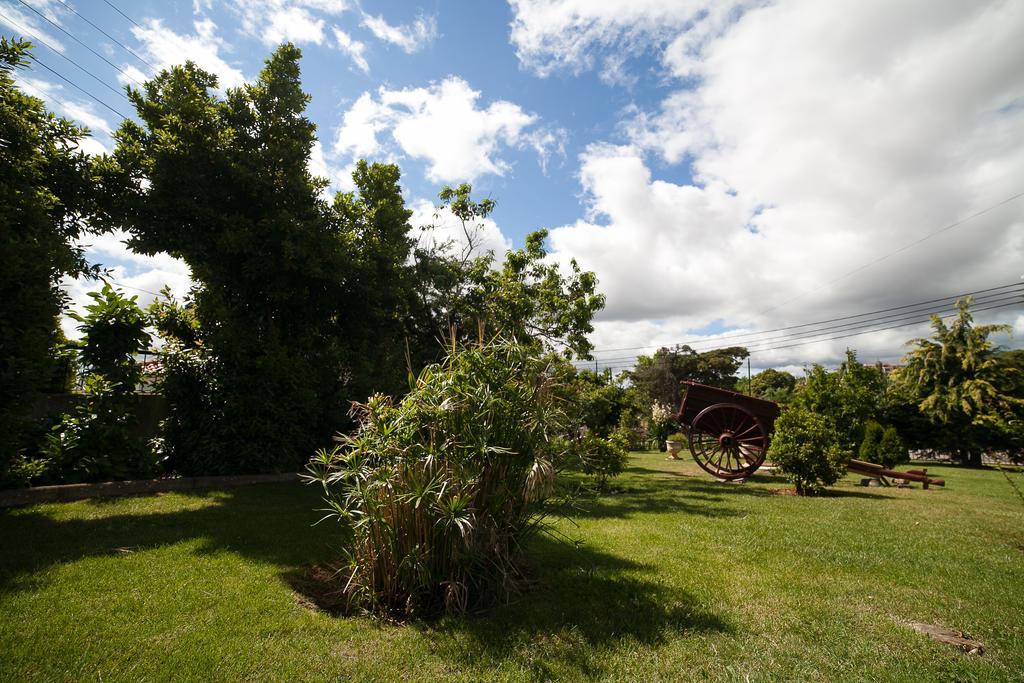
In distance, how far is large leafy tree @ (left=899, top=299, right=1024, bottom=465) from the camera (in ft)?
60.2

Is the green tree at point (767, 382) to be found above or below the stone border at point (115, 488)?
above

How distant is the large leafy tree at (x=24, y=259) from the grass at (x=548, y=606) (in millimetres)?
1400

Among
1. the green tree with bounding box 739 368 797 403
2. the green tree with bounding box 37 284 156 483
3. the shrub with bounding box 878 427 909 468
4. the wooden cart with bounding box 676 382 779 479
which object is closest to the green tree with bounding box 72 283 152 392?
the green tree with bounding box 37 284 156 483

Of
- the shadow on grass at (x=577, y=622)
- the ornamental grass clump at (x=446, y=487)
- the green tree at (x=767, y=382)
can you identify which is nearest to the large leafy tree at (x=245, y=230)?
the ornamental grass clump at (x=446, y=487)

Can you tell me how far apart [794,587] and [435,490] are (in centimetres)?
323

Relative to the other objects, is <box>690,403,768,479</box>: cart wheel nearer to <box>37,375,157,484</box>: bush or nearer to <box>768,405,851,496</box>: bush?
<box>768,405,851,496</box>: bush

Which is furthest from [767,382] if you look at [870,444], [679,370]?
[870,444]

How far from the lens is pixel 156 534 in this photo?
5059mm

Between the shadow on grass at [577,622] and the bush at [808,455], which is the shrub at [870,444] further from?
the shadow on grass at [577,622]

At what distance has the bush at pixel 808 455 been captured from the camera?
9.32 metres

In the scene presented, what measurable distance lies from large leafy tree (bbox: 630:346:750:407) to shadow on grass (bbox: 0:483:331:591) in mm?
37788

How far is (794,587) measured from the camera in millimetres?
4059

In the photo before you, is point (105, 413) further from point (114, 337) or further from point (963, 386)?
point (963, 386)

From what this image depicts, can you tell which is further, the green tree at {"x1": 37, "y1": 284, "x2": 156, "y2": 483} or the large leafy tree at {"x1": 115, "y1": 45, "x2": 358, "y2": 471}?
the large leafy tree at {"x1": 115, "y1": 45, "x2": 358, "y2": 471}
